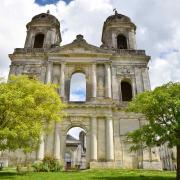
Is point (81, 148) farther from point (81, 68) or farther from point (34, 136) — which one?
point (34, 136)

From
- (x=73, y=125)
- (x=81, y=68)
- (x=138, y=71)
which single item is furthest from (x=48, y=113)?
(x=138, y=71)

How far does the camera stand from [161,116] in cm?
1453

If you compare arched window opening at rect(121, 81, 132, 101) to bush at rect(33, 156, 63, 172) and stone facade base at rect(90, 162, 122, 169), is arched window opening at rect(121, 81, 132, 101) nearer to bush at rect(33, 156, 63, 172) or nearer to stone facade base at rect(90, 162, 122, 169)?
stone facade base at rect(90, 162, 122, 169)

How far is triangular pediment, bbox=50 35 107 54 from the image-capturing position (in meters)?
27.7

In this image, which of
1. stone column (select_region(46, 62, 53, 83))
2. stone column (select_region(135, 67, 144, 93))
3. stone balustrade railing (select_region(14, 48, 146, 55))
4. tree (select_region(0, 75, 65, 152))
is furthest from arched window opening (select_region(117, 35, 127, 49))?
tree (select_region(0, 75, 65, 152))

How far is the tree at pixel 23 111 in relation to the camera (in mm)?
14391

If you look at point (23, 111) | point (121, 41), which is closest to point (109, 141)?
point (23, 111)

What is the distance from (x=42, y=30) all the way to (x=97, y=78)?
9986 mm

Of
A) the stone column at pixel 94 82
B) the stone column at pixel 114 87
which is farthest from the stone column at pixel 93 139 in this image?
the stone column at pixel 114 87

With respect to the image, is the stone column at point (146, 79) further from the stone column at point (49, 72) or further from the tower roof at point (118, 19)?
the stone column at point (49, 72)

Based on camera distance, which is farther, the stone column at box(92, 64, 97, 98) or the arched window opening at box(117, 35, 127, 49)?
the arched window opening at box(117, 35, 127, 49)

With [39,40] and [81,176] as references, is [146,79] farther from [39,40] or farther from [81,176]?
[81,176]

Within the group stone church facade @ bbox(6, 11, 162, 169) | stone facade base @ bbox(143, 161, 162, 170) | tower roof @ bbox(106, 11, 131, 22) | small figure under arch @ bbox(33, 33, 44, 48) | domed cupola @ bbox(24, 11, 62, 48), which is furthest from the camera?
tower roof @ bbox(106, 11, 131, 22)

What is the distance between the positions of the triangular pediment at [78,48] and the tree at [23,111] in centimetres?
1125
